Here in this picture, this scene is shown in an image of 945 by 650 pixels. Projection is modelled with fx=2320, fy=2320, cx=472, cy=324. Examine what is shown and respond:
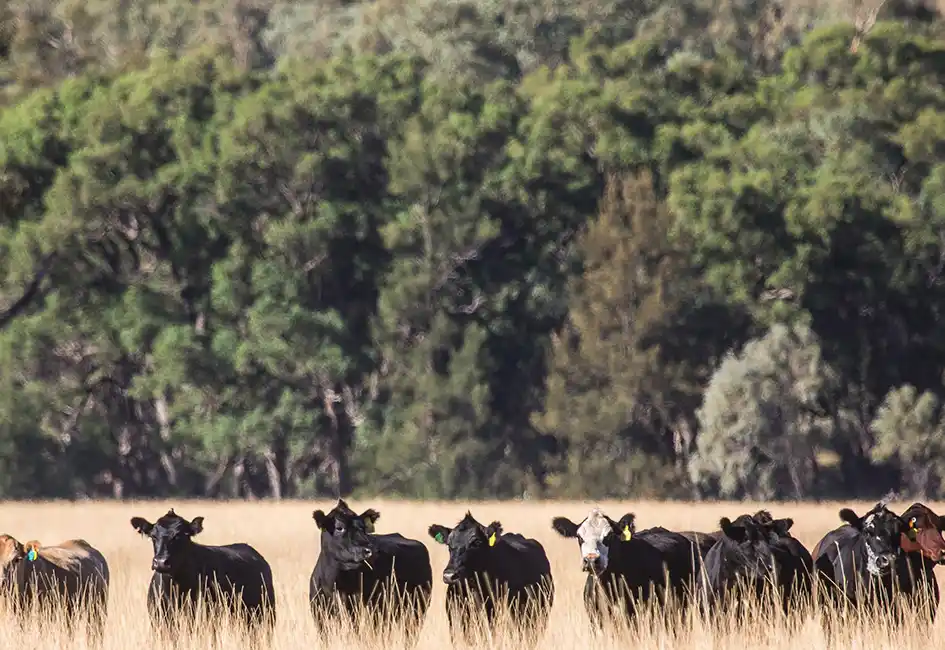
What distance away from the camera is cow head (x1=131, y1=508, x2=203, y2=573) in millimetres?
14469

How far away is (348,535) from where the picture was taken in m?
14.7

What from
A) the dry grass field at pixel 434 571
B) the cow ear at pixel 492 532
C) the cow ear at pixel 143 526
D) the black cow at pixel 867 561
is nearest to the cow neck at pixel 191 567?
the cow ear at pixel 143 526

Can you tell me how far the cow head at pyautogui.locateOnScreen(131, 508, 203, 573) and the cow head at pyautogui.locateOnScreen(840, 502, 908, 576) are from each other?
4.17 meters

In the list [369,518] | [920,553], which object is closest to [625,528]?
[369,518]

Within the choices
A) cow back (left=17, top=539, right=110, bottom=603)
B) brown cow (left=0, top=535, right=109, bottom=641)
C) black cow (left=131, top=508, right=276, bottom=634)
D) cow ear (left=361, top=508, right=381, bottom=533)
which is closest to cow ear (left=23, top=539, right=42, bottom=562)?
brown cow (left=0, top=535, right=109, bottom=641)

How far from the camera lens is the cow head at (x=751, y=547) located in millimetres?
14961

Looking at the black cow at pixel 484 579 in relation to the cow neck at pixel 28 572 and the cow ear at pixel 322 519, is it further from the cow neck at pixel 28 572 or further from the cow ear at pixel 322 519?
the cow neck at pixel 28 572

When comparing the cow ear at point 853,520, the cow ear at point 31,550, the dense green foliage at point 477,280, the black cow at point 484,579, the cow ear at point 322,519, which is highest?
the dense green foliage at point 477,280

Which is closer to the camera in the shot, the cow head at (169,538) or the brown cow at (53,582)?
the cow head at (169,538)

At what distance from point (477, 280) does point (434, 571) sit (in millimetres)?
33519

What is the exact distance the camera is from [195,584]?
14828 mm

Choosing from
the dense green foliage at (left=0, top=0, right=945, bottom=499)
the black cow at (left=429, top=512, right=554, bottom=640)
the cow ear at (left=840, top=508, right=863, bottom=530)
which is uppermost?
the dense green foliage at (left=0, top=0, right=945, bottom=499)

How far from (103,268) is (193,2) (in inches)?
1613

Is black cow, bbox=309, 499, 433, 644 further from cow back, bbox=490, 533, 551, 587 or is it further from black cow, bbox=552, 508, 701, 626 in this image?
black cow, bbox=552, 508, 701, 626
